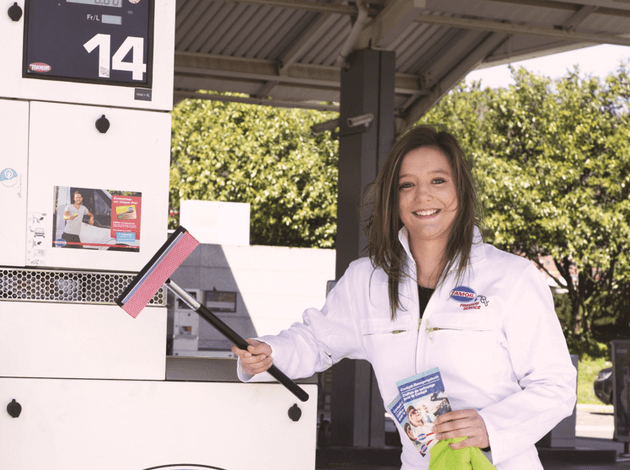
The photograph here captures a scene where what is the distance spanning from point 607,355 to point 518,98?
7.92 m

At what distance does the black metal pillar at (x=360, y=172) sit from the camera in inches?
335

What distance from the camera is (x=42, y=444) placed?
2.59 metres

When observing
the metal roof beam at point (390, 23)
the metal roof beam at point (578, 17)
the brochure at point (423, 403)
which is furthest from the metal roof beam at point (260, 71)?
the brochure at point (423, 403)

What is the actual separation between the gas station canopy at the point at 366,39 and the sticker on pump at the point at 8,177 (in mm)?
5525

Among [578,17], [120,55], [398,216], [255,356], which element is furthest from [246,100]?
[255,356]

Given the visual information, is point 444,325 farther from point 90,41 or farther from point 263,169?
point 263,169

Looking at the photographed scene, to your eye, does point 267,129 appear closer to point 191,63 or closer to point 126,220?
point 191,63

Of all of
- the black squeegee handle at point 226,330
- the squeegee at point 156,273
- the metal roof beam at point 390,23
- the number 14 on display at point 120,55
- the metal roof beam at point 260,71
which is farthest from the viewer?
the metal roof beam at point 260,71

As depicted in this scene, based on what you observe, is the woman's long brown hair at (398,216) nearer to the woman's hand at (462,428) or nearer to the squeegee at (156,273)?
the woman's hand at (462,428)

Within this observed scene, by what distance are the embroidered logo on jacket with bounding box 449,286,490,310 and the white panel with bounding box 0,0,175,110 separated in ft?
3.75

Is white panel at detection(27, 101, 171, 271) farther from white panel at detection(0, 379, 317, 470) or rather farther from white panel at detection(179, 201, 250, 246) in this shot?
white panel at detection(179, 201, 250, 246)

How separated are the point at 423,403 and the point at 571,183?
2197 centimetres

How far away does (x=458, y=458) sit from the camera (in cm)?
223

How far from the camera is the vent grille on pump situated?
2613 mm
